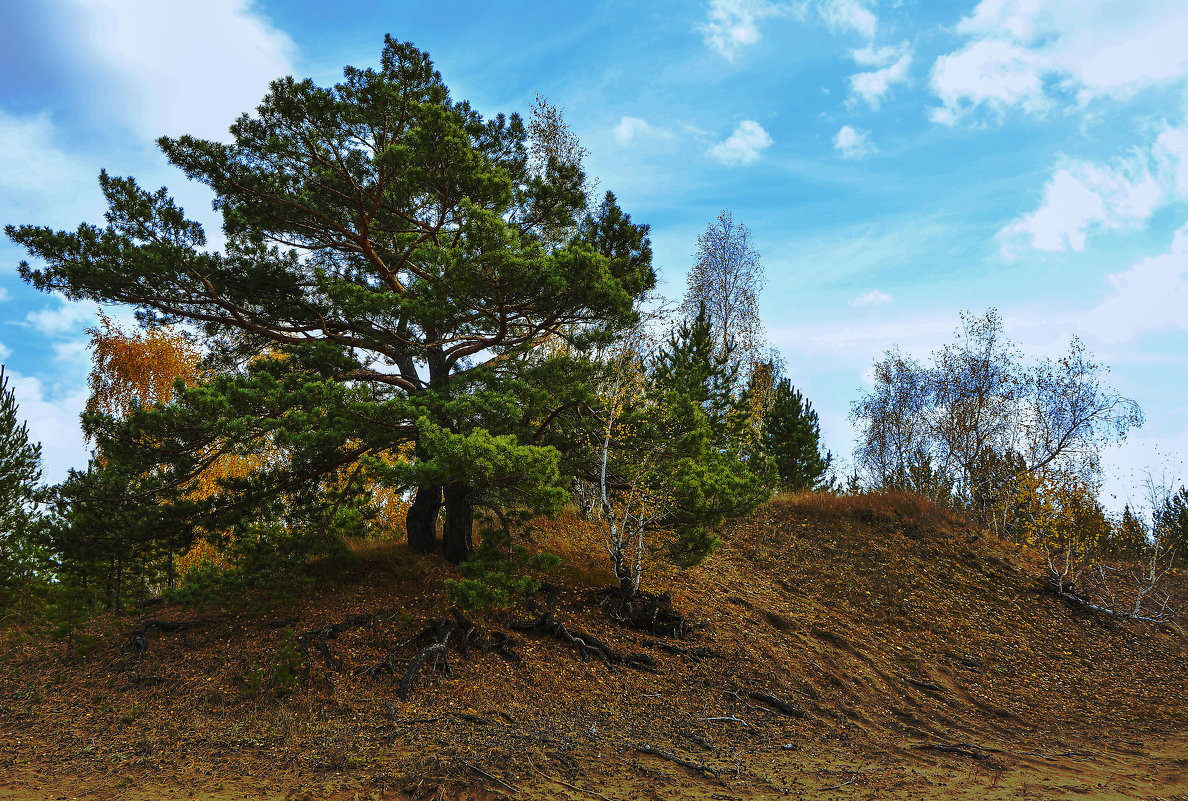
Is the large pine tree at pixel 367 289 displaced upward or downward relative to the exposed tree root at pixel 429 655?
upward

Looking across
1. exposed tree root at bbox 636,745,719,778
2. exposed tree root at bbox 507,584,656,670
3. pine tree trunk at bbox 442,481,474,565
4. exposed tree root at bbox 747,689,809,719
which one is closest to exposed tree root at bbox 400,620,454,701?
exposed tree root at bbox 507,584,656,670

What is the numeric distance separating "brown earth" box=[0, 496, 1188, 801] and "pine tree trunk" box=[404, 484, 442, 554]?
29 centimetres

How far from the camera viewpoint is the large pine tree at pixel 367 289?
8.80m

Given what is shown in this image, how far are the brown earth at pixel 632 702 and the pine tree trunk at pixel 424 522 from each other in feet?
0.95

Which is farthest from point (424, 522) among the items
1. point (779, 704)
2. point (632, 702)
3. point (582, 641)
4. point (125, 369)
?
point (125, 369)

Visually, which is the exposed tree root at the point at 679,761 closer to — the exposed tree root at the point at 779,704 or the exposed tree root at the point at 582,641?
the exposed tree root at the point at 582,641

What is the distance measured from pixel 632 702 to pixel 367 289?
715cm

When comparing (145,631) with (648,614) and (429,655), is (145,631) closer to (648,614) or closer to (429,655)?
(429,655)

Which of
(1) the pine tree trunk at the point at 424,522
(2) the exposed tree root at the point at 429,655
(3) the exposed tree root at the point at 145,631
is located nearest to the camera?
(2) the exposed tree root at the point at 429,655

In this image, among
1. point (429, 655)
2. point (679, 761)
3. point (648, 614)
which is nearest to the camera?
point (679, 761)

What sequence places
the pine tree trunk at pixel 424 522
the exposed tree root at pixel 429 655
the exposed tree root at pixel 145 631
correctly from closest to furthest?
the exposed tree root at pixel 429 655, the exposed tree root at pixel 145 631, the pine tree trunk at pixel 424 522

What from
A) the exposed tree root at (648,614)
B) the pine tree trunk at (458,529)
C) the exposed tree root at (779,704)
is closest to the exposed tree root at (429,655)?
the pine tree trunk at (458,529)

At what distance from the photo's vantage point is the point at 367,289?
10062 mm

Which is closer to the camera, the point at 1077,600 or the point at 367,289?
the point at 367,289
